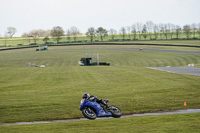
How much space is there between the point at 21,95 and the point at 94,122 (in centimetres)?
1417

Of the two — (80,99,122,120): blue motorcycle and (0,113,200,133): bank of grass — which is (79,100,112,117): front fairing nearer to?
(80,99,122,120): blue motorcycle

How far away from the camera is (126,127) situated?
19.8 meters

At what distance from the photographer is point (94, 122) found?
21531mm

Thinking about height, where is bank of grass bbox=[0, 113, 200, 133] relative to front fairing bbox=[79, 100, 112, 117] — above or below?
below

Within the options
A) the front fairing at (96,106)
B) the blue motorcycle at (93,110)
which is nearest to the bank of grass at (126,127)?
the blue motorcycle at (93,110)

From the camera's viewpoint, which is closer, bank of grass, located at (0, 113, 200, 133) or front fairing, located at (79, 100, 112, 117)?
bank of grass, located at (0, 113, 200, 133)

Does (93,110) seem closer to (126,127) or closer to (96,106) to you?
(96,106)

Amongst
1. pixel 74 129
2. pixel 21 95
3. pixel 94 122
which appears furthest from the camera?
pixel 21 95

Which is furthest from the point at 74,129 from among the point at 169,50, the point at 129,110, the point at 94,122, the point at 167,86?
the point at 169,50

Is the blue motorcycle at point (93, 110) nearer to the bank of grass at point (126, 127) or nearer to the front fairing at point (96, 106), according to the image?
the front fairing at point (96, 106)

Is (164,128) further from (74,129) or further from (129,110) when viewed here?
(129,110)

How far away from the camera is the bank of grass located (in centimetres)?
1884

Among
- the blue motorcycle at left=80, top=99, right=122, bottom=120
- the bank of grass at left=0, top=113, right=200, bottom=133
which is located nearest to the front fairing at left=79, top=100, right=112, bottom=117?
the blue motorcycle at left=80, top=99, right=122, bottom=120

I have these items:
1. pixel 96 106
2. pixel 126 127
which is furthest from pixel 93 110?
pixel 126 127
